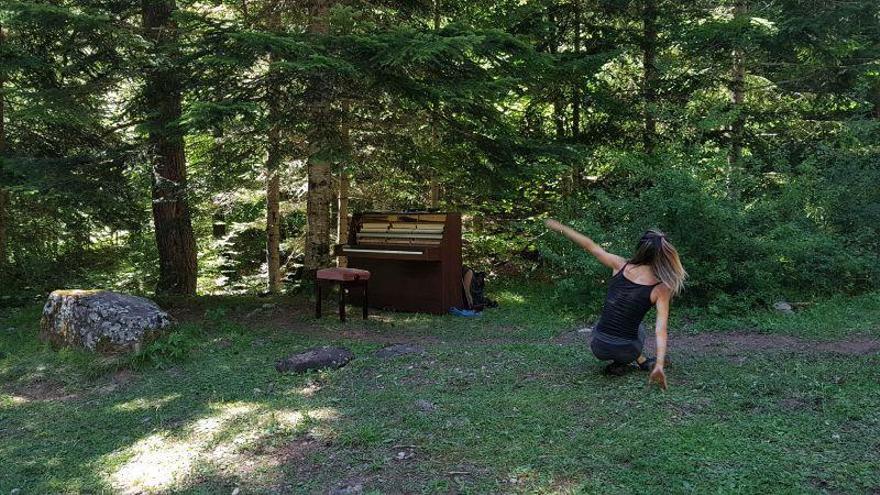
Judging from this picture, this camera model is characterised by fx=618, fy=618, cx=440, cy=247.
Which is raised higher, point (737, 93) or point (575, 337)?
point (737, 93)

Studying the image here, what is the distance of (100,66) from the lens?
388 inches

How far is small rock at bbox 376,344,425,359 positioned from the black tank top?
2331mm

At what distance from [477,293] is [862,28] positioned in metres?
8.61

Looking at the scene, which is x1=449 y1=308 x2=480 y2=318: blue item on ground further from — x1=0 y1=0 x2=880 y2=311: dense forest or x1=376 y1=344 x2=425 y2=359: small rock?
x1=376 y1=344 x2=425 y2=359: small rock

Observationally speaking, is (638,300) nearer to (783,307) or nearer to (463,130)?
(783,307)

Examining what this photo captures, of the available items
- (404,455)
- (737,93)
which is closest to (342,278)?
(404,455)

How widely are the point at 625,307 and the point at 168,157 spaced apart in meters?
8.50

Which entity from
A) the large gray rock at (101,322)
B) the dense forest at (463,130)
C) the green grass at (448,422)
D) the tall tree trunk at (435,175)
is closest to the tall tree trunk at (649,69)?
the dense forest at (463,130)

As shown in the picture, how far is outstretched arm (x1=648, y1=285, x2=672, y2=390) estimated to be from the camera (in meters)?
4.93

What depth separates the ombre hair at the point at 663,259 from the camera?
4957mm

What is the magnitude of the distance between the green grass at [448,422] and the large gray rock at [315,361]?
174mm

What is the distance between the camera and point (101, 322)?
24.3ft

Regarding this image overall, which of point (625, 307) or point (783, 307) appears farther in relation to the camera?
point (783, 307)

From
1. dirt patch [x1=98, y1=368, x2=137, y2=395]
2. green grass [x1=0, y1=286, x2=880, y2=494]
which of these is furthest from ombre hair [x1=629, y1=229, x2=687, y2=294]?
dirt patch [x1=98, y1=368, x2=137, y2=395]
